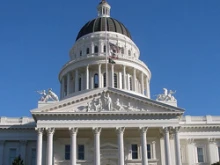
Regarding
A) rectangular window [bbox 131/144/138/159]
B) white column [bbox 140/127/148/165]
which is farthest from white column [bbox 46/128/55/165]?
rectangular window [bbox 131/144/138/159]

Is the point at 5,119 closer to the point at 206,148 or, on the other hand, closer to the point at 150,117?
the point at 150,117

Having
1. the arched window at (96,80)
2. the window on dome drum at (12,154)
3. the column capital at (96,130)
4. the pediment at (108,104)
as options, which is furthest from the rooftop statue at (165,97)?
the window on dome drum at (12,154)

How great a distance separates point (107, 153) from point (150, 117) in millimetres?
6923

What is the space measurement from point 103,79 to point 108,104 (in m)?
15.7

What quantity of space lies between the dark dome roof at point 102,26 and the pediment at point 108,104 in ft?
73.9

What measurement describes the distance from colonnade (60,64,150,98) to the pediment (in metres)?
12.9

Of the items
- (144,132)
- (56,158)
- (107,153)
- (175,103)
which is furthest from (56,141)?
(175,103)

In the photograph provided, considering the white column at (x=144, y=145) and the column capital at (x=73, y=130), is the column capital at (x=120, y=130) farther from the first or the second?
the column capital at (x=73, y=130)

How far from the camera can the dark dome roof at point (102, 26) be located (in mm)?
67125

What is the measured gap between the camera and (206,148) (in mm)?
51469

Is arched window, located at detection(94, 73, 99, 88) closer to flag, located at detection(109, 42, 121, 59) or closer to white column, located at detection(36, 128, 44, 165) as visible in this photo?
flag, located at detection(109, 42, 121, 59)

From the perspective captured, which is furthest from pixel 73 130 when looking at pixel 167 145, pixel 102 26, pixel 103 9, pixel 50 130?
pixel 103 9

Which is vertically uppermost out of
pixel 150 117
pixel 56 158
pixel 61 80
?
pixel 61 80

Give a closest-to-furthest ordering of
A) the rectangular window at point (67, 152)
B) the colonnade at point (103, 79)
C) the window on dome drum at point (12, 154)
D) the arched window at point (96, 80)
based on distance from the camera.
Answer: the rectangular window at point (67, 152) → the window on dome drum at point (12, 154) → the colonnade at point (103, 79) → the arched window at point (96, 80)
